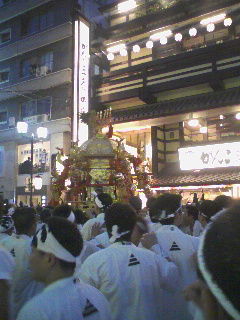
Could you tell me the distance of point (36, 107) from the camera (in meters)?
26.0

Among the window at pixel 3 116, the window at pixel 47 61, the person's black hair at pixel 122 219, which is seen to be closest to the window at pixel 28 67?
the window at pixel 47 61

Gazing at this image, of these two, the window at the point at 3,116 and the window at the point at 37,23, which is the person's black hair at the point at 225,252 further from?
the window at the point at 3,116

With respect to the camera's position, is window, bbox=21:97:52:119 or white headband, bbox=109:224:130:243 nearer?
white headband, bbox=109:224:130:243

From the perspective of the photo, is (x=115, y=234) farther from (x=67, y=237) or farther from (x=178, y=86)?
(x=178, y=86)

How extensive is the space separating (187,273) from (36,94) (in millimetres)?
24239

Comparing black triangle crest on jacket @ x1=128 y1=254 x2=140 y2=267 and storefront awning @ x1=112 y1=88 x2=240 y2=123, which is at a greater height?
storefront awning @ x1=112 y1=88 x2=240 y2=123

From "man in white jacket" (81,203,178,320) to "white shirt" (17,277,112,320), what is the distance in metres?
0.57

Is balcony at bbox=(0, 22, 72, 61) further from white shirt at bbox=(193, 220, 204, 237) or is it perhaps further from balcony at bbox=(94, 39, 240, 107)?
white shirt at bbox=(193, 220, 204, 237)

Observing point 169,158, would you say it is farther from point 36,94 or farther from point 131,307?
point 131,307

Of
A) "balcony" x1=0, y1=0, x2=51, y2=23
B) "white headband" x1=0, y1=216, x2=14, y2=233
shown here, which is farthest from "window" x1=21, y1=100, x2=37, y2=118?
"white headband" x1=0, y1=216, x2=14, y2=233

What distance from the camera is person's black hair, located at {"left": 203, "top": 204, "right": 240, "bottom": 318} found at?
1.01 meters

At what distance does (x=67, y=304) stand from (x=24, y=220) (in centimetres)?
208

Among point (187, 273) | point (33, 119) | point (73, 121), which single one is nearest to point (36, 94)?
point (33, 119)

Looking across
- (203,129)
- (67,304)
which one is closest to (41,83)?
(203,129)
